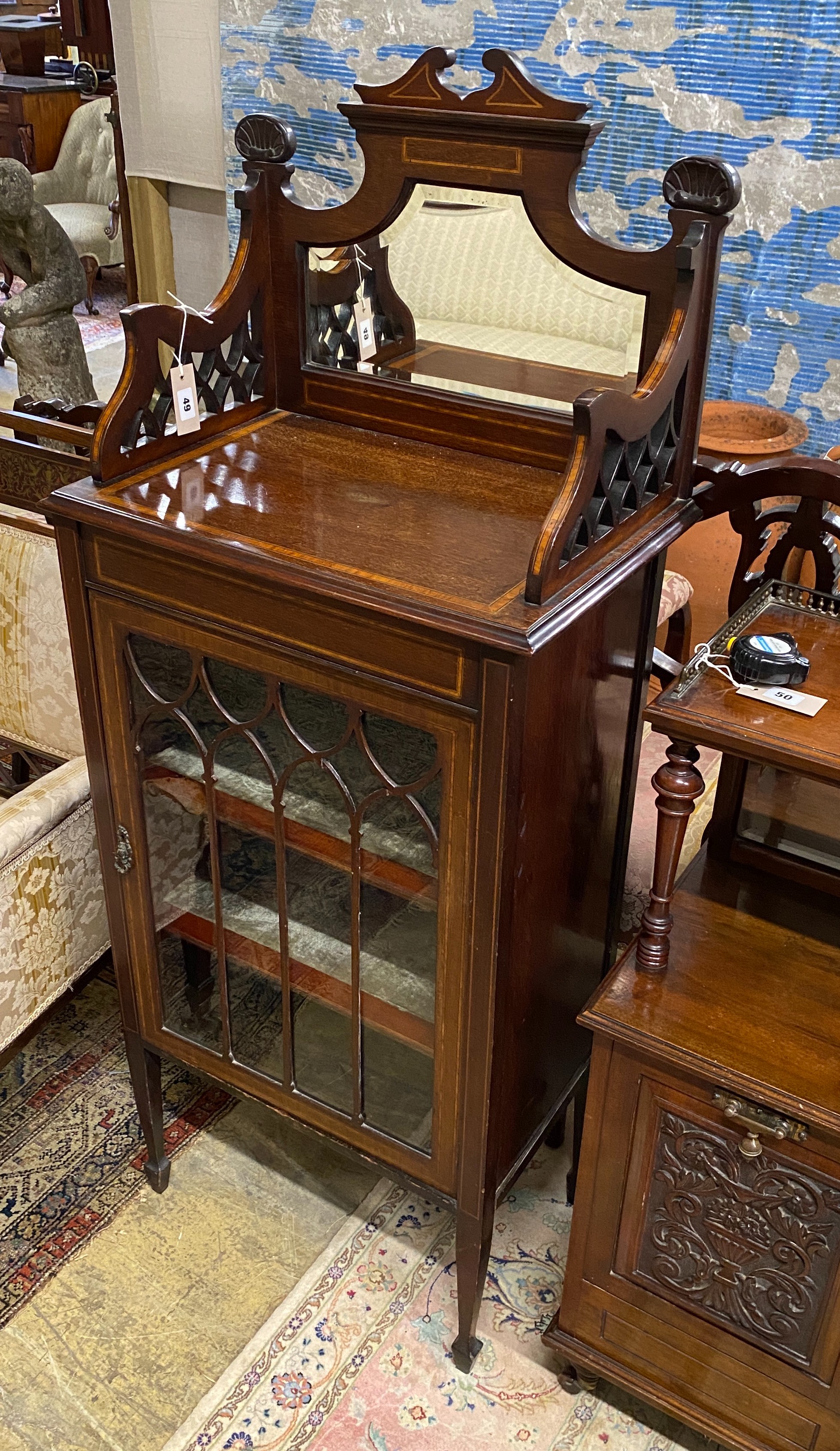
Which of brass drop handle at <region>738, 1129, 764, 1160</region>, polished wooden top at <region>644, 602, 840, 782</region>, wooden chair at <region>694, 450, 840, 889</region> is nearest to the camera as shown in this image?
polished wooden top at <region>644, 602, 840, 782</region>

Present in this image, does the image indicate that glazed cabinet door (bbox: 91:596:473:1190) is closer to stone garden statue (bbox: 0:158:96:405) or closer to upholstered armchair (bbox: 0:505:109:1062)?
upholstered armchair (bbox: 0:505:109:1062)

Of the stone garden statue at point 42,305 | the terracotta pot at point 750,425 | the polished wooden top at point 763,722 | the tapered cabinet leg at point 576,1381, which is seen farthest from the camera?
the stone garden statue at point 42,305

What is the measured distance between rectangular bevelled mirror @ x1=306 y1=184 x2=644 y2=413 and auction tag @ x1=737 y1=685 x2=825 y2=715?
1.22 feet

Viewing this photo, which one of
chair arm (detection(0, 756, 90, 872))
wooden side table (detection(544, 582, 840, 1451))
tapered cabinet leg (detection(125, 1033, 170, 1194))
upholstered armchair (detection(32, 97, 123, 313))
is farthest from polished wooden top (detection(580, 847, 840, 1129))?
upholstered armchair (detection(32, 97, 123, 313))

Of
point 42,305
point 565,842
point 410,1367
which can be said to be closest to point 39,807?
point 565,842

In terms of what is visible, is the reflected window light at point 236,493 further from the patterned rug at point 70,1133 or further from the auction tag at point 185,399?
the patterned rug at point 70,1133

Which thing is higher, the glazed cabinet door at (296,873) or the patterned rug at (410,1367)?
the glazed cabinet door at (296,873)

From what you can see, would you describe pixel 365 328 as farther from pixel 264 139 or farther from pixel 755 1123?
pixel 755 1123

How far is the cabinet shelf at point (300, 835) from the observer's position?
53.2 inches

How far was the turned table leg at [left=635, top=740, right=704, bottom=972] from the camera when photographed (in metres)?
1.26

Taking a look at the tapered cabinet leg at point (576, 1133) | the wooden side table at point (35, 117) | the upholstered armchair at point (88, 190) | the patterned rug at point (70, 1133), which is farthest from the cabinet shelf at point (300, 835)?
the wooden side table at point (35, 117)

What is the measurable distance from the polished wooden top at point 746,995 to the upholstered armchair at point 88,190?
195 inches

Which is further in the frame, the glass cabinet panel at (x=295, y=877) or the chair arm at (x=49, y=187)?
the chair arm at (x=49, y=187)

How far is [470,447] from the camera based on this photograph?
1488 millimetres
